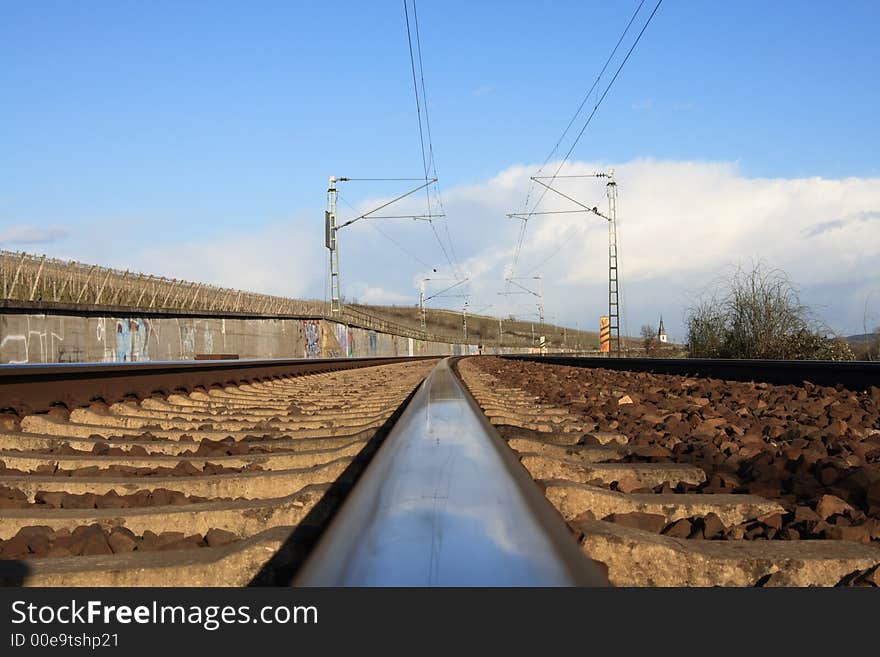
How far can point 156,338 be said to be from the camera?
19.2 meters

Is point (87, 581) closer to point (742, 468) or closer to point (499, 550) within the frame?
point (499, 550)

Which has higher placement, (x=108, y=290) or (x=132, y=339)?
(x=108, y=290)

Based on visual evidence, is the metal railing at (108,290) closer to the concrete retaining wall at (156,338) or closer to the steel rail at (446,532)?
the concrete retaining wall at (156,338)

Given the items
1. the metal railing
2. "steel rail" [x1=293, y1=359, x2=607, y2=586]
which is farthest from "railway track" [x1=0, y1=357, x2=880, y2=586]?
the metal railing

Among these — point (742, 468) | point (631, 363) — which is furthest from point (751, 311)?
point (742, 468)

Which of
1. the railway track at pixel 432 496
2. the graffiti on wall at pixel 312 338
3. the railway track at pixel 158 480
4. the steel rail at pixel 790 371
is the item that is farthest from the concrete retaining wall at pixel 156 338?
the steel rail at pixel 790 371

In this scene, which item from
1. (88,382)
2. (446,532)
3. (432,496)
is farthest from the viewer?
(88,382)

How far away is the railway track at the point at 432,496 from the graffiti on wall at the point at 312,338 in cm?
2616

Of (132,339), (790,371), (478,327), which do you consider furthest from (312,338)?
(478,327)

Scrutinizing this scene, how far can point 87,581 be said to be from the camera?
1787mm

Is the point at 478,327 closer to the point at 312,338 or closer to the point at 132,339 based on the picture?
the point at 312,338

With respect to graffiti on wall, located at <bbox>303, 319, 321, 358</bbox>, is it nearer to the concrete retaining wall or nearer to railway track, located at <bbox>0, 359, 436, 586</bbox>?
the concrete retaining wall

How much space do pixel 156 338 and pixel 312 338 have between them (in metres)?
13.3

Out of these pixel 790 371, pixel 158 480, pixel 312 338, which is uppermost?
pixel 312 338
